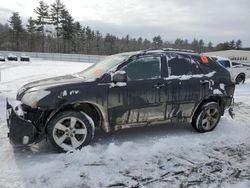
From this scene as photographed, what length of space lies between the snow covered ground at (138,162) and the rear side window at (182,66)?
130 cm

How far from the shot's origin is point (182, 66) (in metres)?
5.32

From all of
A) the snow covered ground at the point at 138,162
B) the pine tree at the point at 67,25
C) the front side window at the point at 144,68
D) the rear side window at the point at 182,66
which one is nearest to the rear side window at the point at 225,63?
the snow covered ground at the point at 138,162

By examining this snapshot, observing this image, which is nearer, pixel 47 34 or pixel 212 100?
pixel 212 100

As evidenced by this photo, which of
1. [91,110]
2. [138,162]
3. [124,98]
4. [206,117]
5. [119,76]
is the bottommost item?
[138,162]

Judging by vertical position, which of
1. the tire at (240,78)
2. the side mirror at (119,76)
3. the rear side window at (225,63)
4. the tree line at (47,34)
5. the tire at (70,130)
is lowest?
the tire at (70,130)

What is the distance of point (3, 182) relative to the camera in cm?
348

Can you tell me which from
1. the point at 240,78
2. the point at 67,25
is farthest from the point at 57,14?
the point at 240,78

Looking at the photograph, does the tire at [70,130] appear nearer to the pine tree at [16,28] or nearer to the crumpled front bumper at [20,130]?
the crumpled front bumper at [20,130]

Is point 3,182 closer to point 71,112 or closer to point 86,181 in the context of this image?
point 86,181

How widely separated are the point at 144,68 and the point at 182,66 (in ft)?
2.88

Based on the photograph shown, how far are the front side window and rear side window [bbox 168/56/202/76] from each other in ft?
0.99

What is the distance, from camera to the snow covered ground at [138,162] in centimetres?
357

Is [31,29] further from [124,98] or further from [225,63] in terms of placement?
[124,98]

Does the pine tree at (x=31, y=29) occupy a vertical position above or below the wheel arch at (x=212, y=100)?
above
